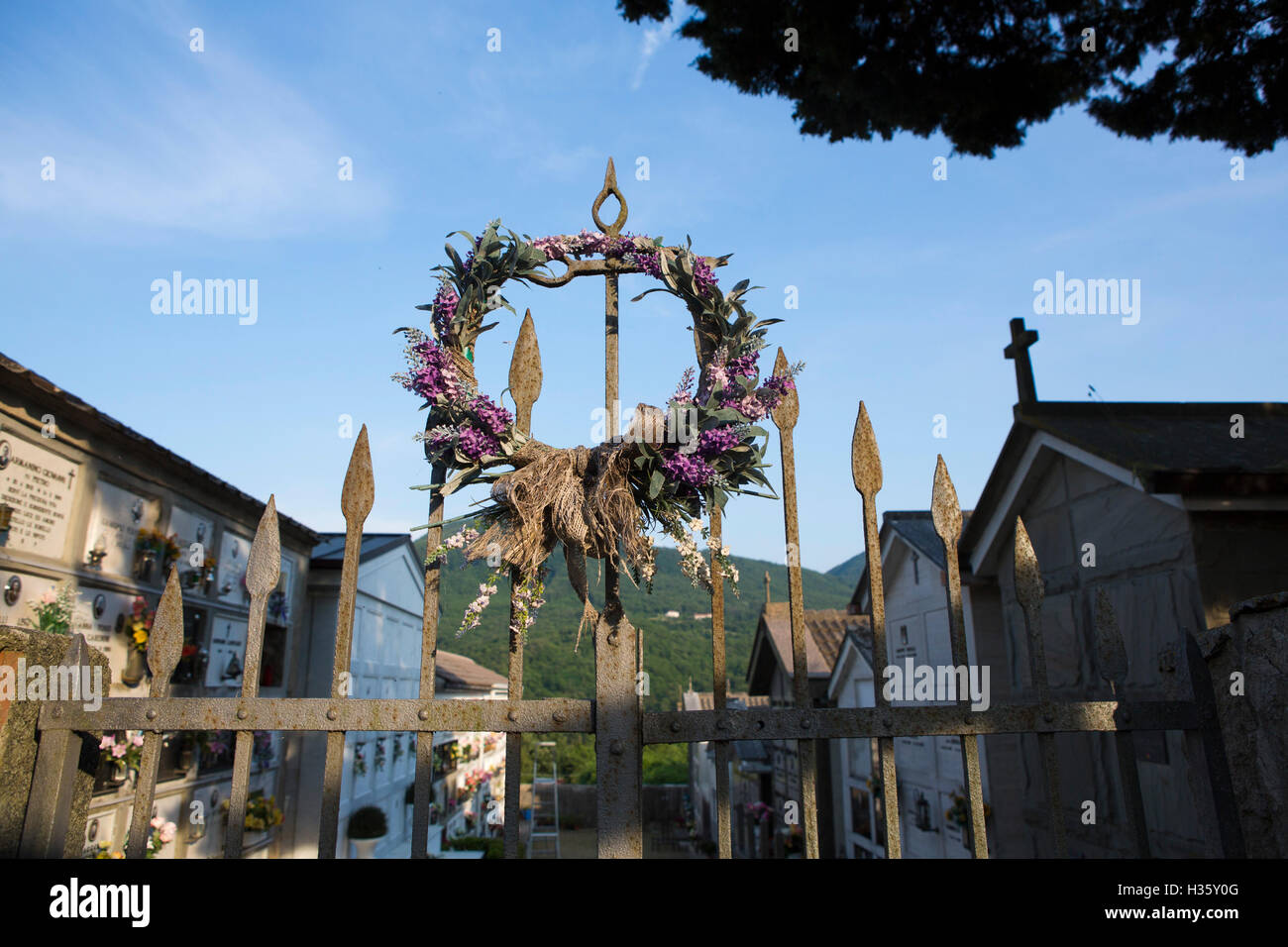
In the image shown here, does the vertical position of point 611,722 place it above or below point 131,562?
below

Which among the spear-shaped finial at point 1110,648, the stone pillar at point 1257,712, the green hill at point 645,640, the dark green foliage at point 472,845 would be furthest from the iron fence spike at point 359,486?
the green hill at point 645,640

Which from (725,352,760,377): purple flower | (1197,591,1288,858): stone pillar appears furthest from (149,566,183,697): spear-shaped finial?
(1197,591,1288,858): stone pillar

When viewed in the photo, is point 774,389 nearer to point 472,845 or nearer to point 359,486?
point 359,486

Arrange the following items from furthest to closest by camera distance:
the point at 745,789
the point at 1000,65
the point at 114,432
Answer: the point at 745,789 < the point at 114,432 < the point at 1000,65

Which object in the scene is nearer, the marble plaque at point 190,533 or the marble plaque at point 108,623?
the marble plaque at point 108,623

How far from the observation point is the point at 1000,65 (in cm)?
631

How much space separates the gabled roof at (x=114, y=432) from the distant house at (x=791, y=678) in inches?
491

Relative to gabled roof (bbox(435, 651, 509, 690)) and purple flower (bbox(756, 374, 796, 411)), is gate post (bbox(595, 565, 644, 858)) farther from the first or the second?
gabled roof (bbox(435, 651, 509, 690))

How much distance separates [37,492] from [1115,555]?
10.4 metres

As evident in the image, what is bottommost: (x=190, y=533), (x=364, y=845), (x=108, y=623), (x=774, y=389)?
(x=364, y=845)

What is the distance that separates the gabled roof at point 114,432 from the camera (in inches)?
255

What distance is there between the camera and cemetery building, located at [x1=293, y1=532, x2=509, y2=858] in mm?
14188

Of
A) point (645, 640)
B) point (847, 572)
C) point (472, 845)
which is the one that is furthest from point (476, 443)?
point (847, 572)

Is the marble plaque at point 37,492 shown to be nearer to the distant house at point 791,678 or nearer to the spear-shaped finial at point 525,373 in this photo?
the spear-shaped finial at point 525,373
